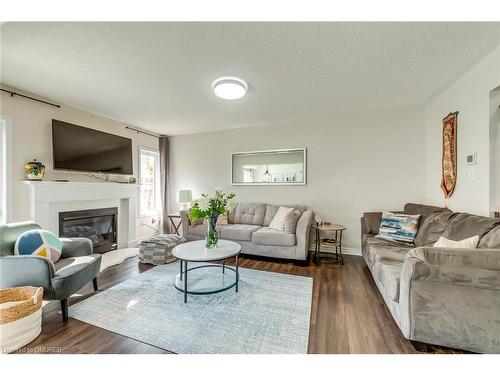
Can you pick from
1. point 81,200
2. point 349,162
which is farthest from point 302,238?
point 81,200

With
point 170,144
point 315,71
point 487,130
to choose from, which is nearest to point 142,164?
point 170,144

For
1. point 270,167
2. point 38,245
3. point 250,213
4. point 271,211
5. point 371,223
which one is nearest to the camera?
point 38,245

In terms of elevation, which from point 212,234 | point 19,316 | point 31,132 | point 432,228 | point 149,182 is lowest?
point 19,316

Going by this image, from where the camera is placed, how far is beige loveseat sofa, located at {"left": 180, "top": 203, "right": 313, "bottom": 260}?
3.17 m

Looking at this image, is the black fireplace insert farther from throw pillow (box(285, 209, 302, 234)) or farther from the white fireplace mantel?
throw pillow (box(285, 209, 302, 234))

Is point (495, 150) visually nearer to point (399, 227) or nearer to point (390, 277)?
point (399, 227)

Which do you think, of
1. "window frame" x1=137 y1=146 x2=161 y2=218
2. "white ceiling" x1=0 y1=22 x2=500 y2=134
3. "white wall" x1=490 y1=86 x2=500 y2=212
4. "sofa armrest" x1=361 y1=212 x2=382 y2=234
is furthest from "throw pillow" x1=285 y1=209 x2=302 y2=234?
"window frame" x1=137 y1=146 x2=161 y2=218

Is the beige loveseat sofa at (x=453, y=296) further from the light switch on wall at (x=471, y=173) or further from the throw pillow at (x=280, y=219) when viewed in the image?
the throw pillow at (x=280, y=219)

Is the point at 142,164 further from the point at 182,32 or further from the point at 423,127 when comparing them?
the point at 423,127

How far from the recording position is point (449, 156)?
2.67m

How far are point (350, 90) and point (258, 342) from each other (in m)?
2.88

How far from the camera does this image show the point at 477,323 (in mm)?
1369

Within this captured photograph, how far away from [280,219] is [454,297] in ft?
7.52

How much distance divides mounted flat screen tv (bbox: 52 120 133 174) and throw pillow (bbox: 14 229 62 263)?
1.38m
